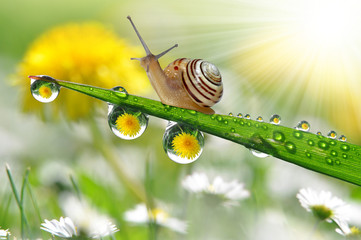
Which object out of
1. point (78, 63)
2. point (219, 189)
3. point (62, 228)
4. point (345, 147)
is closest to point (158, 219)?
point (219, 189)

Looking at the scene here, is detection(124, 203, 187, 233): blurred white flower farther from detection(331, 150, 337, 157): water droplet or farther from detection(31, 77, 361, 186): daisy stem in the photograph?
detection(331, 150, 337, 157): water droplet

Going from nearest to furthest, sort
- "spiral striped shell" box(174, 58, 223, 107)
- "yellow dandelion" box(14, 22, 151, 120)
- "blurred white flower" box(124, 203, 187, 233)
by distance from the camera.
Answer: "blurred white flower" box(124, 203, 187, 233) < "spiral striped shell" box(174, 58, 223, 107) < "yellow dandelion" box(14, 22, 151, 120)

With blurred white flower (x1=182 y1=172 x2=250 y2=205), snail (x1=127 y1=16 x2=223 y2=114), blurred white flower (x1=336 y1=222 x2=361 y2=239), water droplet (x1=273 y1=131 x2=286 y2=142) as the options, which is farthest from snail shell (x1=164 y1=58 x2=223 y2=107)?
blurred white flower (x1=336 y1=222 x2=361 y2=239)

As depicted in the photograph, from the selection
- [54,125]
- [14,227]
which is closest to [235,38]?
[54,125]

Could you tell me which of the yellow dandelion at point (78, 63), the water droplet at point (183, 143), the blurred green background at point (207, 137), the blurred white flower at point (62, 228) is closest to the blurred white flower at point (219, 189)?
the blurred green background at point (207, 137)

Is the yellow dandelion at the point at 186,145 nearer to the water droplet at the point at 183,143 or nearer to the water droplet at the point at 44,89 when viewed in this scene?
the water droplet at the point at 183,143

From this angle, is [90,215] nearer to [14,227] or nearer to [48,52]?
[14,227]
